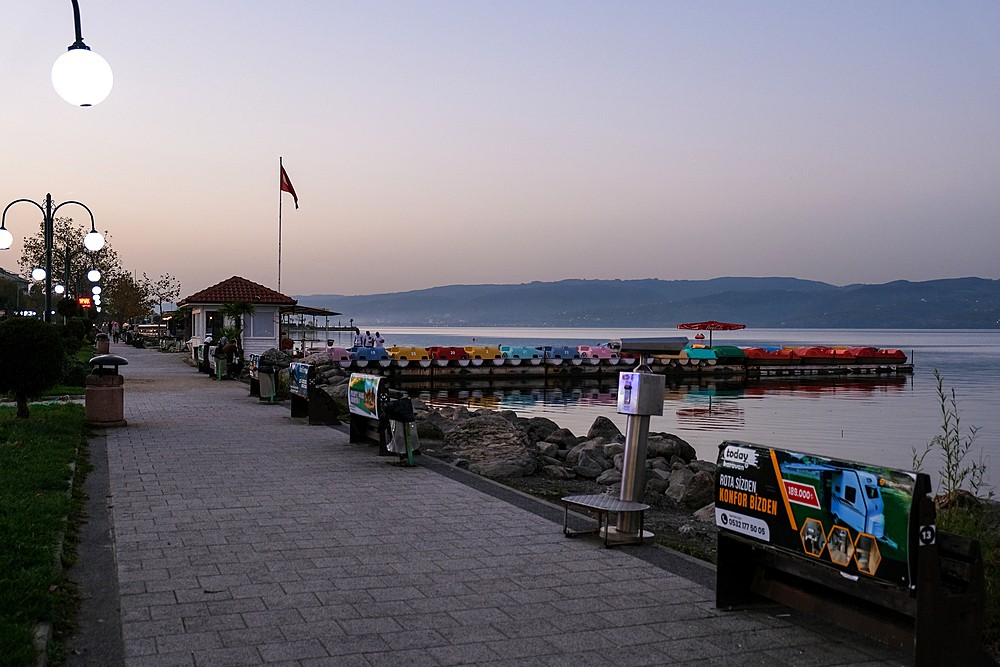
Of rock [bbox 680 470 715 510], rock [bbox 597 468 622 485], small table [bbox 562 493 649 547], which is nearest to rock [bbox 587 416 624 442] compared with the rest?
rock [bbox 597 468 622 485]

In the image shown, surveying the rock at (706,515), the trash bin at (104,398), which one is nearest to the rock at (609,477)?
the rock at (706,515)

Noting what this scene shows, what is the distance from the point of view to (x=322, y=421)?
1555 centimetres

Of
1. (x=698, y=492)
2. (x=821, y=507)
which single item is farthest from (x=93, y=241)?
(x=821, y=507)

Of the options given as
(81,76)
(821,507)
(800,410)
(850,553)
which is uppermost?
(81,76)

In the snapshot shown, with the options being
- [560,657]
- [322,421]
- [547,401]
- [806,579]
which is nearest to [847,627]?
[806,579]

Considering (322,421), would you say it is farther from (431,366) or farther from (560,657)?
(431,366)

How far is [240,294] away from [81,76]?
33857 millimetres

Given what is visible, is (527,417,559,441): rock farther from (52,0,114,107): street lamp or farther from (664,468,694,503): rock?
(52,0,114,107): street lamp

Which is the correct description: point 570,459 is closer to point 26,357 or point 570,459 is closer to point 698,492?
point 698,492

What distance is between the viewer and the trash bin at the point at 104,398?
48.5 ft

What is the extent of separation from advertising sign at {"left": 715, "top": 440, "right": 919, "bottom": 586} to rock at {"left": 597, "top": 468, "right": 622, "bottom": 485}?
6.67m

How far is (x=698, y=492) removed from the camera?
33.7 feet

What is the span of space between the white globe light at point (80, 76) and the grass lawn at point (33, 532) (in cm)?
313

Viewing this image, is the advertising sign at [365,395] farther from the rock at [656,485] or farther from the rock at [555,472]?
the rock at [656,485]
